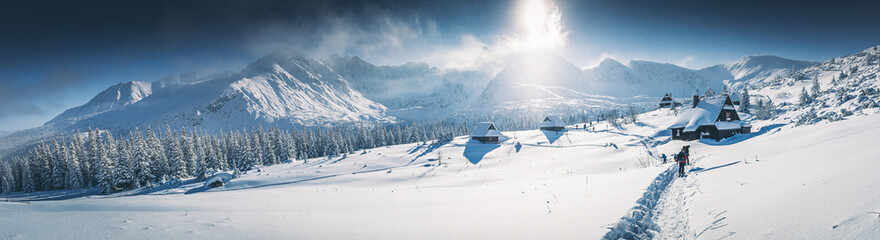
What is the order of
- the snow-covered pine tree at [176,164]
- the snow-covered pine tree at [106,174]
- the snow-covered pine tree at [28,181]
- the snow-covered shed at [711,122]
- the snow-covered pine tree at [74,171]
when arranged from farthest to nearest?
the snow-covered pine tree at [28,181], the snow-covered pine tree at [74,171], the snow-covered pine tree at [176,164], the snow-covered pine tree at [106,174], the snow-covered shed at [711,122]

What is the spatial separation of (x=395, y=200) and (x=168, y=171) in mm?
63284

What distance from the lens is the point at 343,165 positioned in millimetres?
43344

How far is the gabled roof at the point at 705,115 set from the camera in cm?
3728

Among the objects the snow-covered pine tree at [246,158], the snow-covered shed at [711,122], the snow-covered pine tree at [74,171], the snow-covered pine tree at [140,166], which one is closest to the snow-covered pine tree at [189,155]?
the snow-covered pine tree at [140,166]

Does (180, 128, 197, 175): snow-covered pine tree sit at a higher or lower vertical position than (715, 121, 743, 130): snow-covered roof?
higher

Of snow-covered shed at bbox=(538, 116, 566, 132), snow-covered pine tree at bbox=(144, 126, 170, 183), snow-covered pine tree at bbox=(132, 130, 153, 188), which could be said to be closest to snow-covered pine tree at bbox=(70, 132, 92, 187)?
snow-covered pine tree at bbox=(144, 126, 170, 183)

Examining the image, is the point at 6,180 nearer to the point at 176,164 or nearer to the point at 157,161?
the point at 157,161

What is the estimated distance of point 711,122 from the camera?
3712 cm

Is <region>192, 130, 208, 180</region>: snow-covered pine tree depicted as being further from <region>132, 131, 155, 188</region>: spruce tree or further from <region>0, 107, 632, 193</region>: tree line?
<region>132, 131, 155, 188</region>: spruce tree

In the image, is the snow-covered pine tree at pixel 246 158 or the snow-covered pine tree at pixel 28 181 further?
the snow-covered pine tree at pixel 246 158

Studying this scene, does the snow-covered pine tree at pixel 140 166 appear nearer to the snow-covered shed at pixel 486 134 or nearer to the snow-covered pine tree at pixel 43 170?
the snow-covered pine tree at pixel 43 170

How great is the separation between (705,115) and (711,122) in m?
1.49

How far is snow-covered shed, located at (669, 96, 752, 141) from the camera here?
37.2 m

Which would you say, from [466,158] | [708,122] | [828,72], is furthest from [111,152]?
[828,72]
